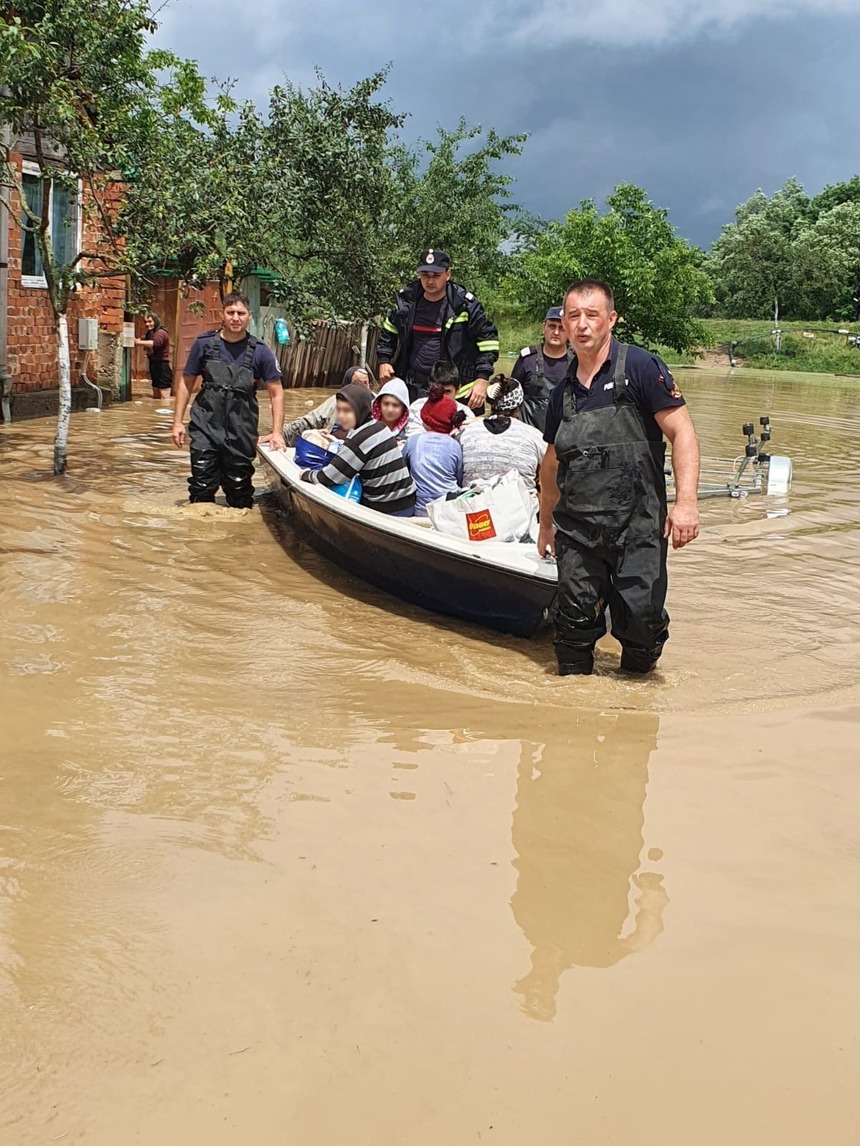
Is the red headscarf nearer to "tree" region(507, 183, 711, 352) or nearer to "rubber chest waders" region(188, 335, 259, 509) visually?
"rubber chest waders" region(188, 335, 259, 509)

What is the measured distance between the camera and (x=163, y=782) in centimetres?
392

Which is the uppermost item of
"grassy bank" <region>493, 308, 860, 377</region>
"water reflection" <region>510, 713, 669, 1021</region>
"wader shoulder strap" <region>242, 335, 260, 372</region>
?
"grassy bank" <region>493, 308, 860, 377</region>

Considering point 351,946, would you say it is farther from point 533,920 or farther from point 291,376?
point 291,376

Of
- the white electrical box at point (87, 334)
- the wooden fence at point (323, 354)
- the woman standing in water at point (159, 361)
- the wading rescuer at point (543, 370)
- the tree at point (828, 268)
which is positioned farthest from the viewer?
the tree at point (828, 268)

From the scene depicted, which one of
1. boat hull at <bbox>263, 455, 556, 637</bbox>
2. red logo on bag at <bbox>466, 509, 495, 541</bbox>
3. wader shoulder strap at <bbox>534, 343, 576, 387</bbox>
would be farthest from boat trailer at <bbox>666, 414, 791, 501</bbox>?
red logo on bag at <bbox>466, 509, 495, 541</bbox>

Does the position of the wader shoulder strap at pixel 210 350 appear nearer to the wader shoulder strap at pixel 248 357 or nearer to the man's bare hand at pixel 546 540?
the wader shoulder strap at pixel 248 357

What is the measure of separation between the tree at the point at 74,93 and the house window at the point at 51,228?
152 inches

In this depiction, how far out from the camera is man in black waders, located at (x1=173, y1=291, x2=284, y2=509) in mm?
8109

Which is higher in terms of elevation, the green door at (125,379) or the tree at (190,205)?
the tree at (190,205)

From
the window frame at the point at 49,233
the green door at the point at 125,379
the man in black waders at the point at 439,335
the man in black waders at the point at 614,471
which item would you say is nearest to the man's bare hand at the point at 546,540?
the man in black waders at the point at 614,471

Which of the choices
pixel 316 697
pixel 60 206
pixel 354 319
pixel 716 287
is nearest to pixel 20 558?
pixel 316 697

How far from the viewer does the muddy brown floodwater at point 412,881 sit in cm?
245

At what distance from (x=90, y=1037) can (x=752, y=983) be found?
1.67 metres

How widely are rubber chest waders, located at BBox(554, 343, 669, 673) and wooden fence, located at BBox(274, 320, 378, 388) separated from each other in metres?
18.7
